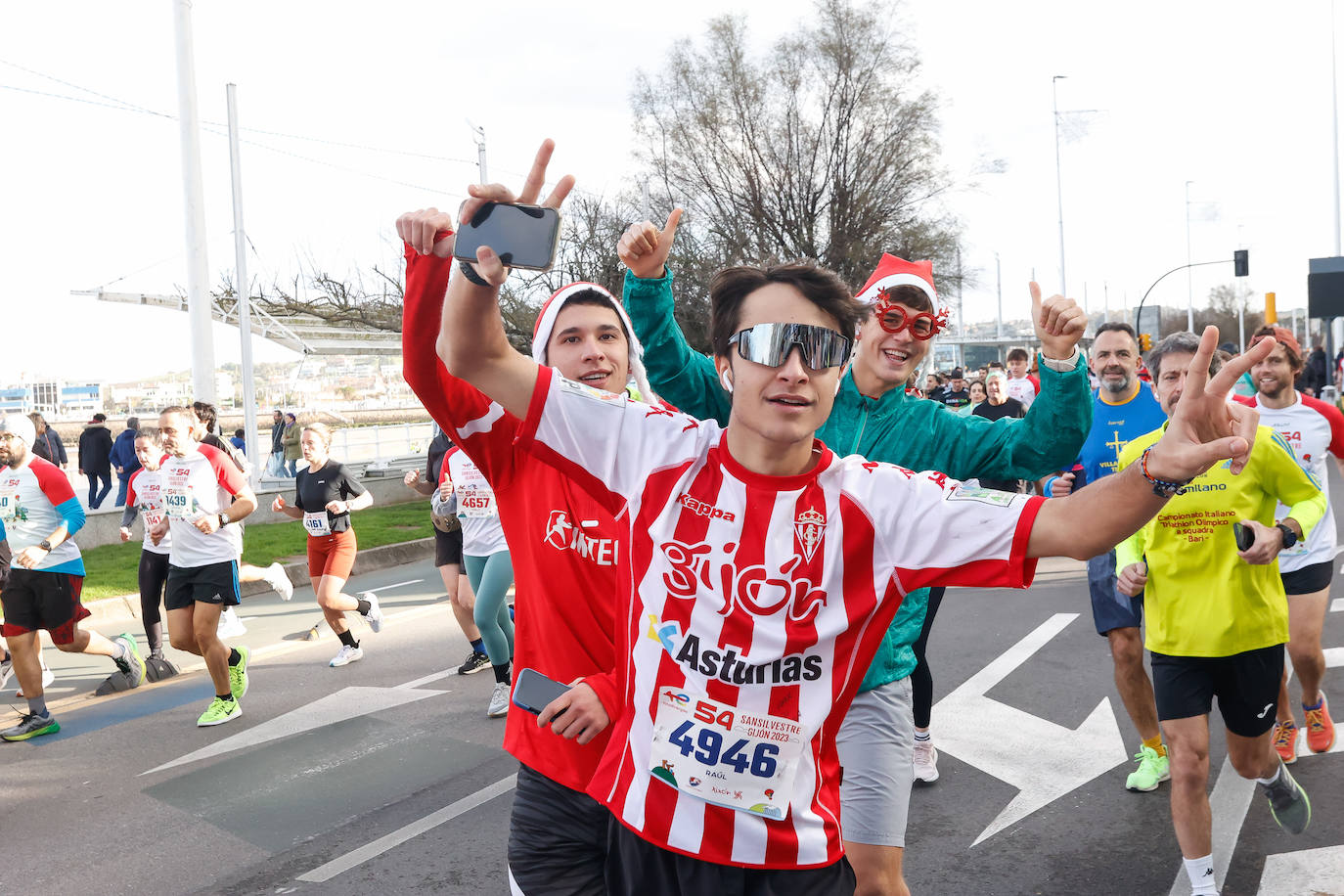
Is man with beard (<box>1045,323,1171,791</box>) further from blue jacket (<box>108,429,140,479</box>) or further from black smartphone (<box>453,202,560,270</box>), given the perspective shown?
blue jacket (<box>108,429,140,479</box>)

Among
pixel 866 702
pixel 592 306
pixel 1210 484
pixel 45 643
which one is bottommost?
pixel 45 643

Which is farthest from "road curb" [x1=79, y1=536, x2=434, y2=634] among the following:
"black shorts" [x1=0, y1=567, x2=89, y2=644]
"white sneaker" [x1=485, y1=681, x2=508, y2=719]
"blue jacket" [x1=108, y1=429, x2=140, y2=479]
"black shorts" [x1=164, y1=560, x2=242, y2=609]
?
"blue jacket" [x1=108, y1=429, x2=140, y2=479]

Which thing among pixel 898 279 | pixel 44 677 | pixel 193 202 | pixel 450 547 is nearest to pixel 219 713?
pixel 450 547

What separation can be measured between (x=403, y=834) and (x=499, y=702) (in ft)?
6.28

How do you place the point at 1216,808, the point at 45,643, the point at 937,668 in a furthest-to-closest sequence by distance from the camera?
the point at 45,643, the point at 937,668, the point at 1216,808

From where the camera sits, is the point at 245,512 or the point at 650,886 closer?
the point at 650,886

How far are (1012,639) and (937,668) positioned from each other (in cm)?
103

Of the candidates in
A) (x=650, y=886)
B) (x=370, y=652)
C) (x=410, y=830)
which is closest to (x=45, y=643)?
(x=370, y=652)

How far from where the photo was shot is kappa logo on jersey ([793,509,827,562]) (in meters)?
1.95

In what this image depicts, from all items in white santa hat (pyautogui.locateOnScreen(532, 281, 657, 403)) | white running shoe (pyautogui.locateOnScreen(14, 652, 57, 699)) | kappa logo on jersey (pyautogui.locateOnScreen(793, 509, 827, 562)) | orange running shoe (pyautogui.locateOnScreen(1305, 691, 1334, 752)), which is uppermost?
white santa hat (pyautogui.locateOnScreen(532, 281, 657, 403))

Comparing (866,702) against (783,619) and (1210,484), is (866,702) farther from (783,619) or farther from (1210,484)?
(1210,484)

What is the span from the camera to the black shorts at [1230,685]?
3770 mm

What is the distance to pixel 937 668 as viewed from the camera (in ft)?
23.6

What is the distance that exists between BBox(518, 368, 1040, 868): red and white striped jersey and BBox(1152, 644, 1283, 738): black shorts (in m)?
2.23
